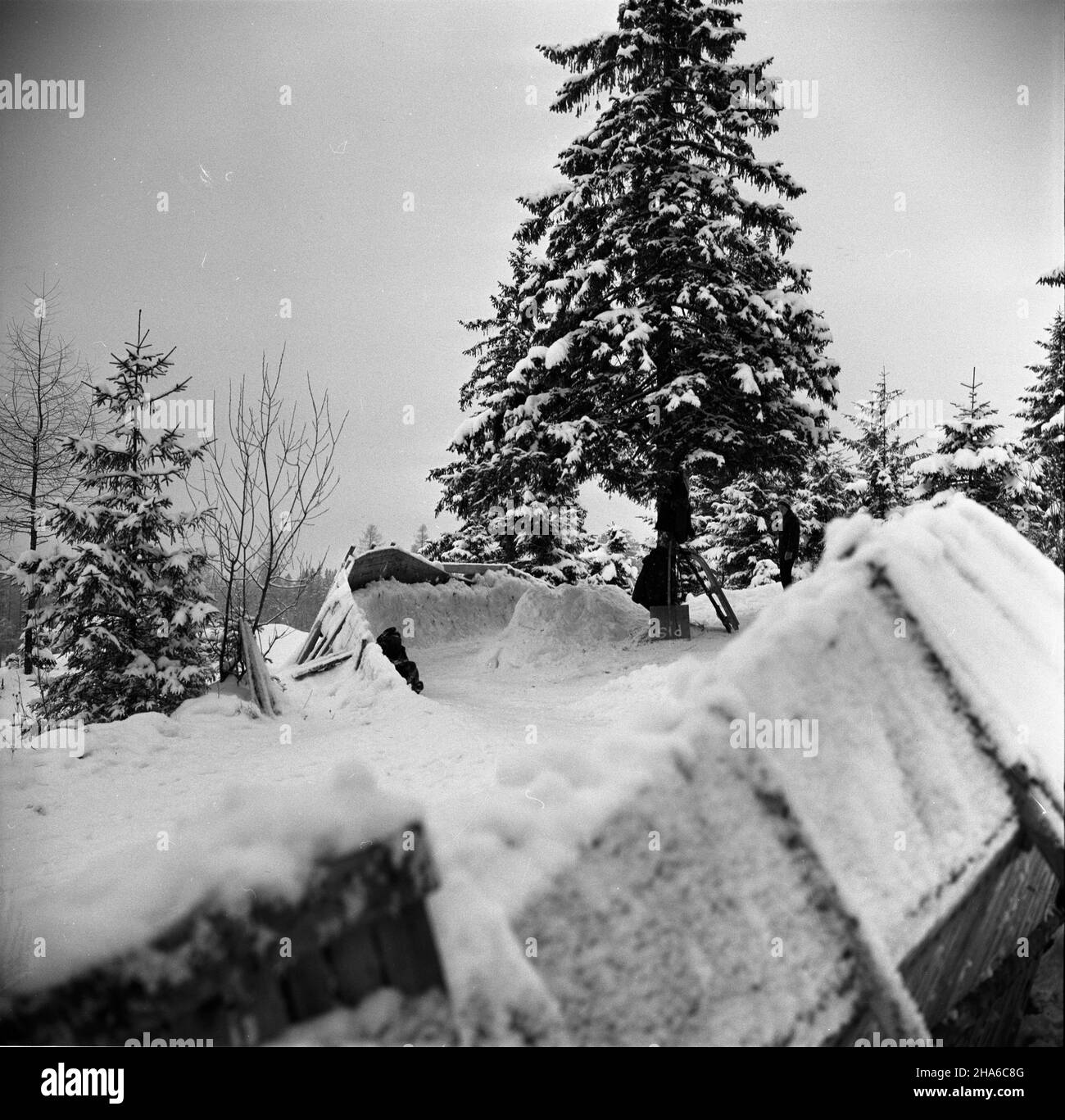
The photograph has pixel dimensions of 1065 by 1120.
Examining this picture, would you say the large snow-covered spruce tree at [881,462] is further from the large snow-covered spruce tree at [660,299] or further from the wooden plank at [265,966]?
the wooden plank at [265,966]

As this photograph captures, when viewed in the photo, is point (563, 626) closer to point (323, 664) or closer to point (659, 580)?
point (659, 580)

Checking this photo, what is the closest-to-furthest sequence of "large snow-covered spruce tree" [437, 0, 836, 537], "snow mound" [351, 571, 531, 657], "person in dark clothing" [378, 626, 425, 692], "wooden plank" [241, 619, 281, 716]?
"wooden plank" [241, 619, 281, 716] → "person in dark clothing" [378, 626, 425, 692] → "large snow-covered spruce tree" [437, 0, 836, 537] → "snow mound" [351, 571, 531, 657]

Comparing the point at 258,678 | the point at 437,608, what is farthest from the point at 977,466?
the point at 258,678

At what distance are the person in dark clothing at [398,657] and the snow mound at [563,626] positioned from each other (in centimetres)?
287

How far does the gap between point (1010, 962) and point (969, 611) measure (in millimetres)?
1048

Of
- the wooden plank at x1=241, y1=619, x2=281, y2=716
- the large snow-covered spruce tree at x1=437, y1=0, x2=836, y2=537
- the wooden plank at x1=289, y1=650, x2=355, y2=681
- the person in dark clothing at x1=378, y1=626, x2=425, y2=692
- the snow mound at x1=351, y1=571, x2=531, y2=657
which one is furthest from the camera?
the snow mound at x1=351, y1=571, x2=531, y2=657

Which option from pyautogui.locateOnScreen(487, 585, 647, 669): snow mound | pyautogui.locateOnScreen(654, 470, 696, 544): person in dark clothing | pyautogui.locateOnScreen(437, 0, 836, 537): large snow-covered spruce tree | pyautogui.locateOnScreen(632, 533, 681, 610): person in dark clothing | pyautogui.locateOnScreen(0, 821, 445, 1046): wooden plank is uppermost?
pyautogui.locateOnScreen(437, 0, 836, 537): large snow-covered spruce tree

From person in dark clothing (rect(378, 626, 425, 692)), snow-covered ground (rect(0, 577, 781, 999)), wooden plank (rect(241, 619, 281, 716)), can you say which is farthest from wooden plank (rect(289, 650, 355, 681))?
wooden plank (rect(241, 619, 281, 716))

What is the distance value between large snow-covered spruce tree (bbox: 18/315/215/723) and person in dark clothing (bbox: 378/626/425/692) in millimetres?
3755

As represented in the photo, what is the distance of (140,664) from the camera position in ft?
35.2

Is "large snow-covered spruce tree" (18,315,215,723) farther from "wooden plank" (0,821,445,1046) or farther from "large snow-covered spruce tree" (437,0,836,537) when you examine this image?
"wooden plank" (0,821,445,1046)

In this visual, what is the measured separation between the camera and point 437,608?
15.0 meters

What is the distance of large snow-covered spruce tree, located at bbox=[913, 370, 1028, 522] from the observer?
14.3m

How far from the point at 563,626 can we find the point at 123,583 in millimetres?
7342
